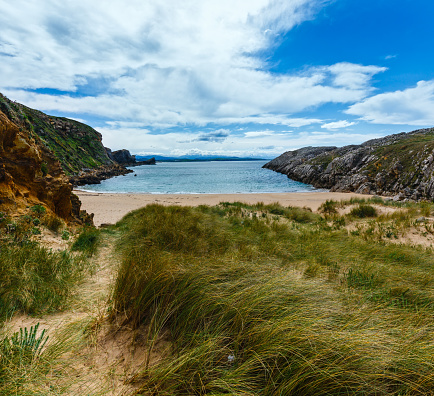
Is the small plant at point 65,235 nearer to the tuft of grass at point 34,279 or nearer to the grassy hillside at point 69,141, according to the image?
the tuft of grass at point 34,279

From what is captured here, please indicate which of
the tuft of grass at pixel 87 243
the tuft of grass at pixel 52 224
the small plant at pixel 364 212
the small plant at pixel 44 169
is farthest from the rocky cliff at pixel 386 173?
the small plant at pixel 44 169

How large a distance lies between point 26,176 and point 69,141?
77.6 meters

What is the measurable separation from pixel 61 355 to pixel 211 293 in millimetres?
1645

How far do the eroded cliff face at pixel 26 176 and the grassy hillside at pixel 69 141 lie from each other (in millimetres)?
36010

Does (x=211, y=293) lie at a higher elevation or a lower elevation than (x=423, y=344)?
higher

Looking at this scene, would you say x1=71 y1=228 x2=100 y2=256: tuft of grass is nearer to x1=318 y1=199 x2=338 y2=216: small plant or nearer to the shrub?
the shrub

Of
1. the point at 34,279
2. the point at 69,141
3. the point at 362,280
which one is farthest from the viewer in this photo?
the point at 69,141

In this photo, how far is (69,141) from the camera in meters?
70.2

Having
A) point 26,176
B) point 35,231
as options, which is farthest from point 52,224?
point 26,176

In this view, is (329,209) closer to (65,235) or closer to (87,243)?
(87,243)

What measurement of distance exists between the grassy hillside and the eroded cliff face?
36.0 meters

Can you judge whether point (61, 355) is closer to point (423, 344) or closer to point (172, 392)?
point (172, 392)

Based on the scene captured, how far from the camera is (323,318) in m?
2.43

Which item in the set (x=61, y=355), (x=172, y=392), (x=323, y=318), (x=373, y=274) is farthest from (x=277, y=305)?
(x=373, y=274)
